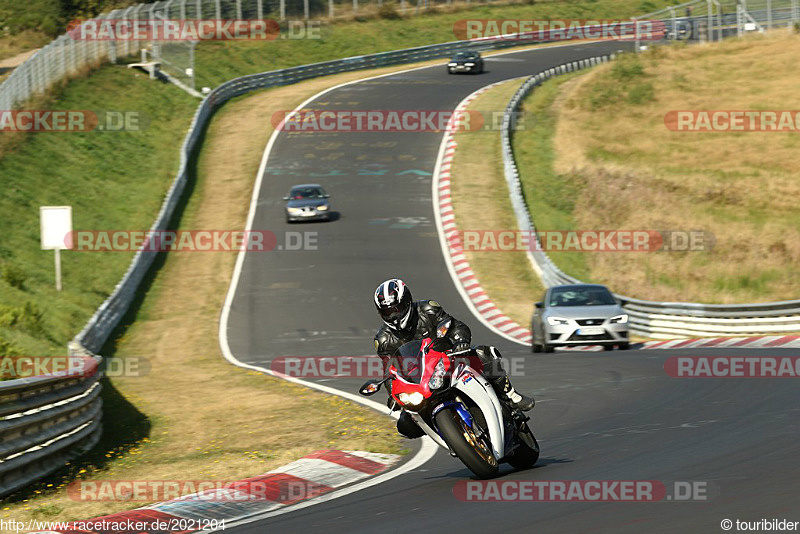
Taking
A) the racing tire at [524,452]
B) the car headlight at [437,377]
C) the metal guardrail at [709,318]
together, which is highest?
the car headlight at [437,377]

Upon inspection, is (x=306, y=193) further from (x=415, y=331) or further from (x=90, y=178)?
(x=415, y=331)

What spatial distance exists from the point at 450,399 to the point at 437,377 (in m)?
0.33

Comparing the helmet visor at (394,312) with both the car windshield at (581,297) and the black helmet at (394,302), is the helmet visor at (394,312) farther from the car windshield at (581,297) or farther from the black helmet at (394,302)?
the car windshield at (581,297)

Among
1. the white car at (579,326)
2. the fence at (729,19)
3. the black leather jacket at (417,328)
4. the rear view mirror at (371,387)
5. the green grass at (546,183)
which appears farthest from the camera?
the fence at (729,19)

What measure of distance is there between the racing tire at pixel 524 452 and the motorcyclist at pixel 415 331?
0.35 metres

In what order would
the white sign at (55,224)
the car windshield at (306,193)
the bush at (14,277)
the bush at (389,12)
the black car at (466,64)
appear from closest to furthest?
the white sign at (55,224) → the bush at (14,277) → the car windshield at (306,193) → the black car at (466,64) → the bush at (389,12)

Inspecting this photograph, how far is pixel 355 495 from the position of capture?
9570mm

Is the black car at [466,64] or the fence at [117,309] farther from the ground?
the black car at [466,64]

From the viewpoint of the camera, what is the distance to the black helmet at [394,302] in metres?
8.94

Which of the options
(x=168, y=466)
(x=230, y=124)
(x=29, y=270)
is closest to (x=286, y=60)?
(x=230, y=124)

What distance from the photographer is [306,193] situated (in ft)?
128

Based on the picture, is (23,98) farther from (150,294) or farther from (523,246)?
(523,246)

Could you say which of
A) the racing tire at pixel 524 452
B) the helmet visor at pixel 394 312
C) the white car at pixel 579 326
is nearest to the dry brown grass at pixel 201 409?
the racing tire at pixel 524 452

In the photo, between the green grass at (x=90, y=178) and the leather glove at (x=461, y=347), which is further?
the green grass at (x=90, y=178)
